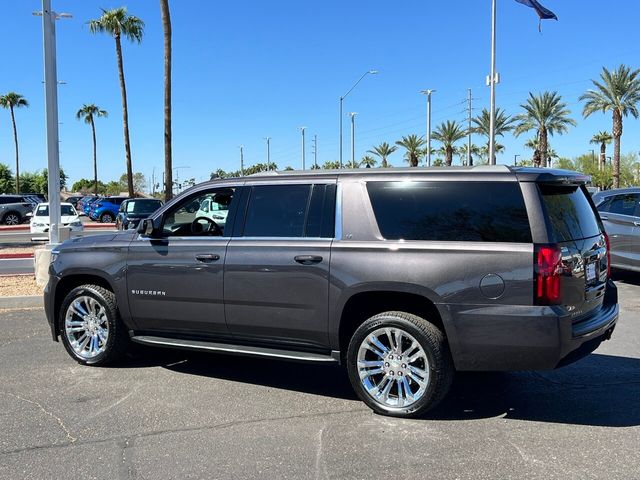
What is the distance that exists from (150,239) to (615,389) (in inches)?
168

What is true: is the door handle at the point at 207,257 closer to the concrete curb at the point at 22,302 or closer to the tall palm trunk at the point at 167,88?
the concrete curb at the point at 22,302

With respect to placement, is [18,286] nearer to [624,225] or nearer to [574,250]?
[574,250]

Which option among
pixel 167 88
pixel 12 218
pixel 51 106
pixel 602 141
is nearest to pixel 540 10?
pixel 167 88

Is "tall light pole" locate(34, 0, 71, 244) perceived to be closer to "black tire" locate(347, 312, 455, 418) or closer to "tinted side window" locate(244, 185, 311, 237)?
"tinted side window" locate(244, 185, 311, 237)

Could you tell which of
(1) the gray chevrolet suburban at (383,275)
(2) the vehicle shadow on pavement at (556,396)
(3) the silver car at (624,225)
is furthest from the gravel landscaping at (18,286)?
→ (3) the silver car at (624,225)

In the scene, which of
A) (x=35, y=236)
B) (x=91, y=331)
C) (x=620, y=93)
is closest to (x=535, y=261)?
(x=91, y=331)

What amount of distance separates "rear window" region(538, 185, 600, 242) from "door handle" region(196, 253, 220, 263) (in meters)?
2.62

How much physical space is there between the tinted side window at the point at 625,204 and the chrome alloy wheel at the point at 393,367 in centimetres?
760

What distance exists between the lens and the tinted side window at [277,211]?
16.0ft

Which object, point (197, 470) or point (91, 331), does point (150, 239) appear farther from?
point (197, 470)

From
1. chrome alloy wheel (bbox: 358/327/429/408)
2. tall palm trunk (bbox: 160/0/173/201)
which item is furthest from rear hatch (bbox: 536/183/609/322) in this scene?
tall palm trunk (bbox: 160/0/173/201)

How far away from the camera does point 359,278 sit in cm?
443

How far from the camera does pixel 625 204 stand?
34.3ft

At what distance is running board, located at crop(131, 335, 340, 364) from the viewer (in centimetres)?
469
